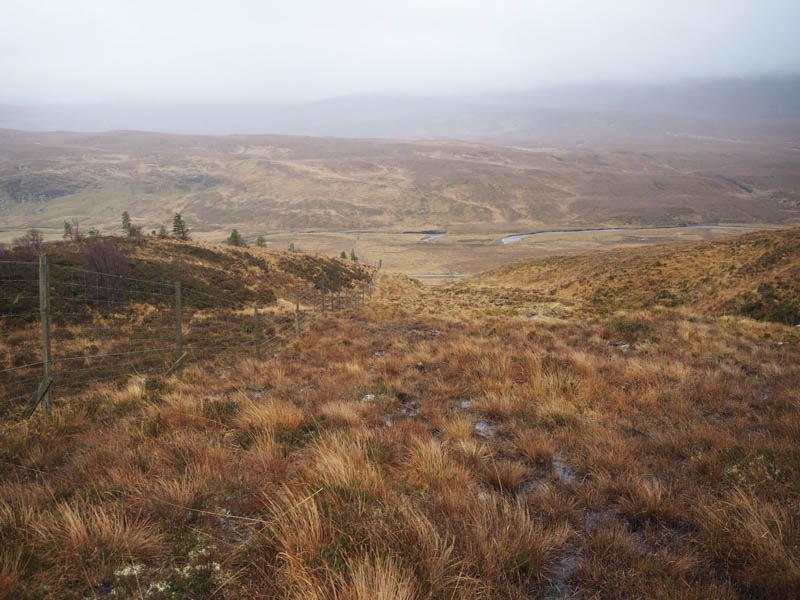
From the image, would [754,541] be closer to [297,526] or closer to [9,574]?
[297,526]

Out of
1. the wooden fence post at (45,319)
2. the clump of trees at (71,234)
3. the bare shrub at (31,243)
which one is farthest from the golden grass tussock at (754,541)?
the clump of trees at (71,234)

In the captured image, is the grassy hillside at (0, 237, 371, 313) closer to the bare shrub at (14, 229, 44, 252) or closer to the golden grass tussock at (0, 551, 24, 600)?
the bare shrub at (14, 229, 44, 252)

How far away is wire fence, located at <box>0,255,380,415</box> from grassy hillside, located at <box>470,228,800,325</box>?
19.2m

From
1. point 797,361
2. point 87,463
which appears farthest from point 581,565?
point 797,361

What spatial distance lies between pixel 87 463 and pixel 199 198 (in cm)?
21577

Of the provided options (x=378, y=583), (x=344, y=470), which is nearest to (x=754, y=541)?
(x=378, y=583)

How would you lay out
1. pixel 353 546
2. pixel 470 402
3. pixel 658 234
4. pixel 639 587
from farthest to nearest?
pixel 658 234
pixel 470 402
pixel 353 546
pixel 639 587

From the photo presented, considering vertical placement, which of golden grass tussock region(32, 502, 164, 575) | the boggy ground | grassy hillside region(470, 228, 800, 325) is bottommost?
grassy hillside region(470, 228, 800, 325)

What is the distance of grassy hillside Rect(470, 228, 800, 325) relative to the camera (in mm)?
16570

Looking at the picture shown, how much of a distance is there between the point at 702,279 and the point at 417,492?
28.5 metres

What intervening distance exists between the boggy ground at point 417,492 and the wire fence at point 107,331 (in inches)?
130

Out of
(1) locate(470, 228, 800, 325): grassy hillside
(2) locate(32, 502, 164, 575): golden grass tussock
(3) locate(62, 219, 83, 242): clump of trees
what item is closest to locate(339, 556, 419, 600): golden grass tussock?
(2) locate(32, 502, 164, 575): golden grass tussock

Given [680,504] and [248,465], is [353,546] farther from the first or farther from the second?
[680,504]

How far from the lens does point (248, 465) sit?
3348 millimetres
